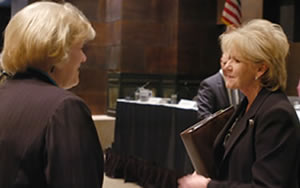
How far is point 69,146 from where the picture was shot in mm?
1395

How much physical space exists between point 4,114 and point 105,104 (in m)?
8.81

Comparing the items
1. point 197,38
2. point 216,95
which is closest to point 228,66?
point 216,95

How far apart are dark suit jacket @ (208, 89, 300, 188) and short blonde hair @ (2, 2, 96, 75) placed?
772 mm

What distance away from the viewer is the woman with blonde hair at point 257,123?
1791mm

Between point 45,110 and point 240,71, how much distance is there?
0.95 m

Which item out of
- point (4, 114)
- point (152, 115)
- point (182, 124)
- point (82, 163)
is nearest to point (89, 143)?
point (82, 163)

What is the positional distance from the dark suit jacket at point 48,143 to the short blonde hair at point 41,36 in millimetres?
92

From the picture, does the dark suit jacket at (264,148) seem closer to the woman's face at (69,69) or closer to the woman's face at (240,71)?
the woman's face at (240,71)

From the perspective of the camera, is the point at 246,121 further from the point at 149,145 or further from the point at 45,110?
the point at 149,145

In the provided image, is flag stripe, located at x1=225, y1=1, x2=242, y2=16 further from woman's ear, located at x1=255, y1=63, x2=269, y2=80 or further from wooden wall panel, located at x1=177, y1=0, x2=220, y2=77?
woman's ear, located at x1=255, y1=63, x2=269, y2=80

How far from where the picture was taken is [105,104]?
33.7 feet

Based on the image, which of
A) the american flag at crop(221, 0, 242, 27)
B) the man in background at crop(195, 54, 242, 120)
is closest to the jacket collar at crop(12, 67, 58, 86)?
the man in background at crop(195, 54, 242, 120)

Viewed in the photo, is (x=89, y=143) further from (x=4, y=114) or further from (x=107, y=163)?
(x=107, y=163)

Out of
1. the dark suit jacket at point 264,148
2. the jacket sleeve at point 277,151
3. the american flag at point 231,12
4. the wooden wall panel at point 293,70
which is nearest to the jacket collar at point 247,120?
the dark suit jacket at point 264,148
